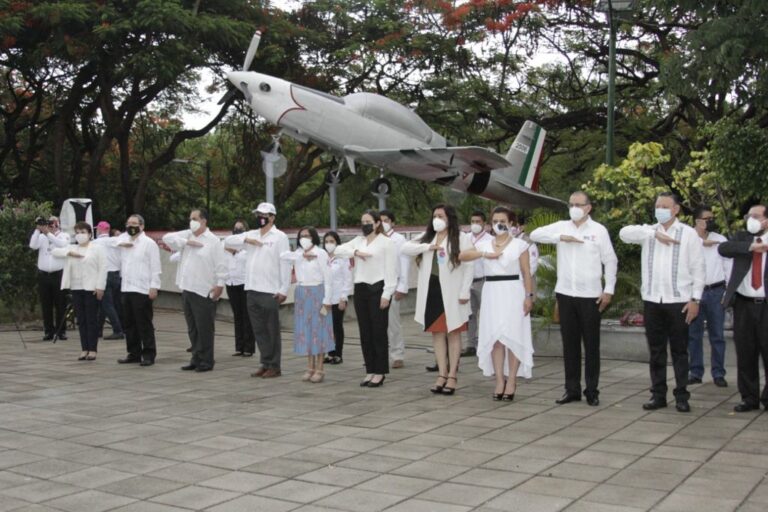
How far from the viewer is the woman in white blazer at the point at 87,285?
11250mm

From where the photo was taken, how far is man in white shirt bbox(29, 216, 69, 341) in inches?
537

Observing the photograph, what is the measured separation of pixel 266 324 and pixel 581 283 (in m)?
3.73

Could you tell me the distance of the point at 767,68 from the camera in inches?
510

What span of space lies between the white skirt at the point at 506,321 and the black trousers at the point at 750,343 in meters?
1.85

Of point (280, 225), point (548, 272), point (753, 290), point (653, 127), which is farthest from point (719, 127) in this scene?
point (280, 225)

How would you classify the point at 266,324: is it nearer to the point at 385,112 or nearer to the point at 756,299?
the point at 756,299

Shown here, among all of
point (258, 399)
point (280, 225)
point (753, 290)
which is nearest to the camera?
point (753, 290)

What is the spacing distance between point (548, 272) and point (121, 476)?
22.5 feet

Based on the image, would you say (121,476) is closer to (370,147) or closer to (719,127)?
(719,127)

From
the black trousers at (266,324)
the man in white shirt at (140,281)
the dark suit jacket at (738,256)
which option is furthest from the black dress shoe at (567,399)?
the man in white shirt at (140,281)

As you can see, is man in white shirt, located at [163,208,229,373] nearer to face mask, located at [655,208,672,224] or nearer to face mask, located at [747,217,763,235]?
face mask, located at [655,208,672,224]

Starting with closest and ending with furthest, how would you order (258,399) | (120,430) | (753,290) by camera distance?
1. (120,430)
2. (753,290)
3. (258,399)

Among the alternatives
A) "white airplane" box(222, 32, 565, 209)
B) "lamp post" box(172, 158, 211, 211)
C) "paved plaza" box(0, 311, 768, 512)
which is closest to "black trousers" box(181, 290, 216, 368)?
"paved plaza" box(0, 311, 768, 512)

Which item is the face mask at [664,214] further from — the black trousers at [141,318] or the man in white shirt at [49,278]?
the man in white shirt at [49,278]
